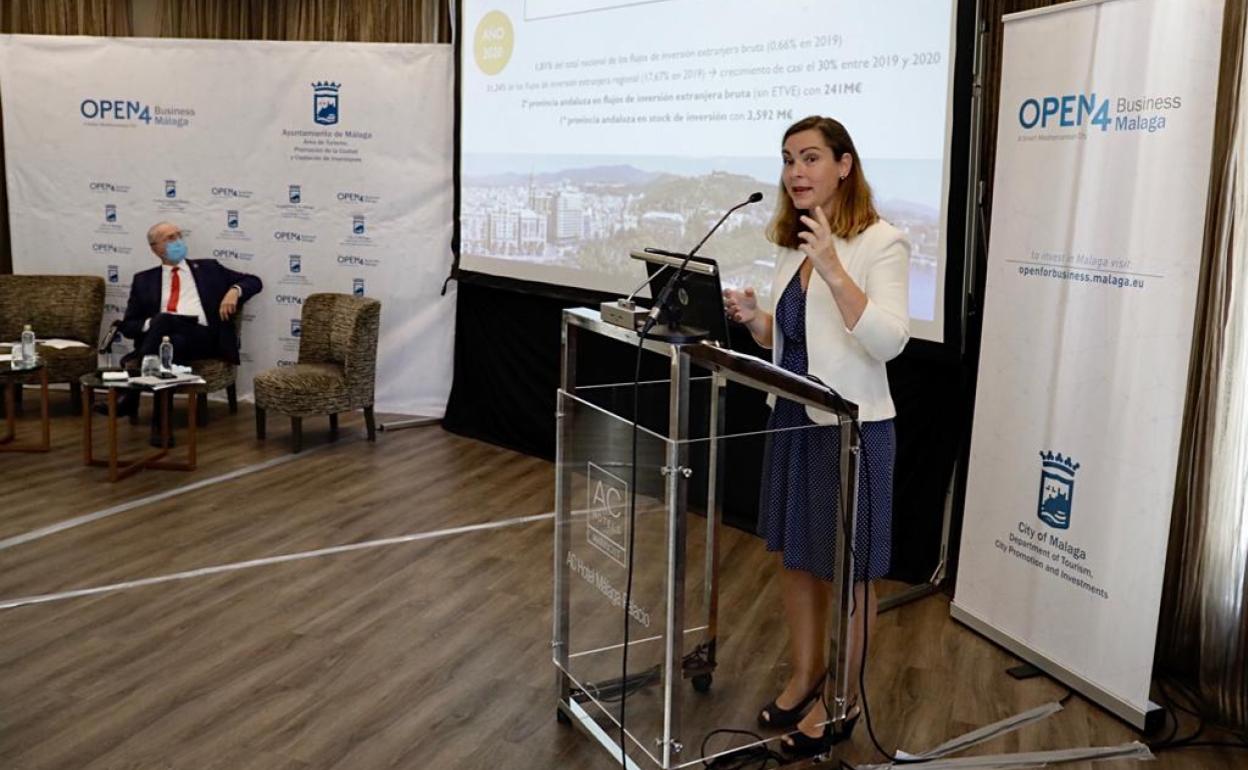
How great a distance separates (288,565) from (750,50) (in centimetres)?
→ 287

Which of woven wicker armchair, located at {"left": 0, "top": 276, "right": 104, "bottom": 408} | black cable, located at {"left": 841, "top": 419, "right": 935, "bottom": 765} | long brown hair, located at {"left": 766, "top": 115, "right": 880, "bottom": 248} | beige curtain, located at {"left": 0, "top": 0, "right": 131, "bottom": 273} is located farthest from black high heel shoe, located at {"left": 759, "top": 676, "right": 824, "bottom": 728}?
beige curtain, located at {"left": 0, "top": 0, "right": 131, "bottom": 273}

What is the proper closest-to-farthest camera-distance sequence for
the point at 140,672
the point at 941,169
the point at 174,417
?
the point at 140,672 → the point at 941,169 → the point at 174,417

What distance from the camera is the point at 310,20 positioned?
7832 millimetres

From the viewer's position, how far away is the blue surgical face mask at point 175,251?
710 cm

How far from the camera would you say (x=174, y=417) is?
7.23m

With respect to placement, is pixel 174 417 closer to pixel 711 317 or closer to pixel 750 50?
pixel 750 50

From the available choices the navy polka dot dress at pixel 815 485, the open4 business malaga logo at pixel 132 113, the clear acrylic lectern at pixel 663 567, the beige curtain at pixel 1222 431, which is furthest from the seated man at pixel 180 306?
the beige curtain at pixel 1222 431

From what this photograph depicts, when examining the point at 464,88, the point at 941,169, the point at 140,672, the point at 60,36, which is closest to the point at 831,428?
the point at 941,169

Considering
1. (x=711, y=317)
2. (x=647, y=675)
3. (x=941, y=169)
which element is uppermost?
(x=941, y=169)

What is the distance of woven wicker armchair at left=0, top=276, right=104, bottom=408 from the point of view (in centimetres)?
729

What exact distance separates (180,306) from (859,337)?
5.40 m

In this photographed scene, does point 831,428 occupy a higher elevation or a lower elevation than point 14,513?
higher

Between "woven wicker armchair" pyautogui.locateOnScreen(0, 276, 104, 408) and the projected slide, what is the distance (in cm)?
249

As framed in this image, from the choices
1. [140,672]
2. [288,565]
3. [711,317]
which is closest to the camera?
[711,317]
